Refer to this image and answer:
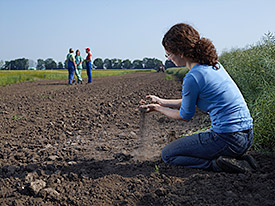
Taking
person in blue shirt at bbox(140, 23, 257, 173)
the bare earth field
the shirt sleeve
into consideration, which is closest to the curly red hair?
person in blue shirt at bbox(140, 23, 257, 173)

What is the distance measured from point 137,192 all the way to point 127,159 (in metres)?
0.94

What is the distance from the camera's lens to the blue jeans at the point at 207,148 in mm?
2678

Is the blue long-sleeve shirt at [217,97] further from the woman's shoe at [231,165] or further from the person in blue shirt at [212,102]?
the woman's shoe at [231,165]

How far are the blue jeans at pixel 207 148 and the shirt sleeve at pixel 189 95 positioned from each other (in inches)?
11.3

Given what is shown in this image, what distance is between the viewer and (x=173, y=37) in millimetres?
2678

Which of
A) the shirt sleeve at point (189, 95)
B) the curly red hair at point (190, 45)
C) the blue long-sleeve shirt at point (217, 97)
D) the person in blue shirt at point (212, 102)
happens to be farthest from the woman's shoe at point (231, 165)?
the curly red hair at point (190, 45)

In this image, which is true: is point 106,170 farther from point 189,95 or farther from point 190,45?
point 190,45

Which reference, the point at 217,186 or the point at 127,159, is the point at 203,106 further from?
the point at 127,159

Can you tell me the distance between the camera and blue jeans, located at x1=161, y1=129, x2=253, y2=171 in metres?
2.68

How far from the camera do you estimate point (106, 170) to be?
310 cm

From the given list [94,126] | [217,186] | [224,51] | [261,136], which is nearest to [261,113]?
[261,136]

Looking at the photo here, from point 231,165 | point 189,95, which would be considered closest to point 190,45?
point 189,95

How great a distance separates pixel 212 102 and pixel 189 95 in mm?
233

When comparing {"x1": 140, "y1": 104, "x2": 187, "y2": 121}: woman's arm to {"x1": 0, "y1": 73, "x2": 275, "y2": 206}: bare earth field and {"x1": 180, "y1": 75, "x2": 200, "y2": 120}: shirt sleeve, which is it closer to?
{"x1": 180, "y1": 75, "x2": 200, "y2": 120}: shirt sleeve
